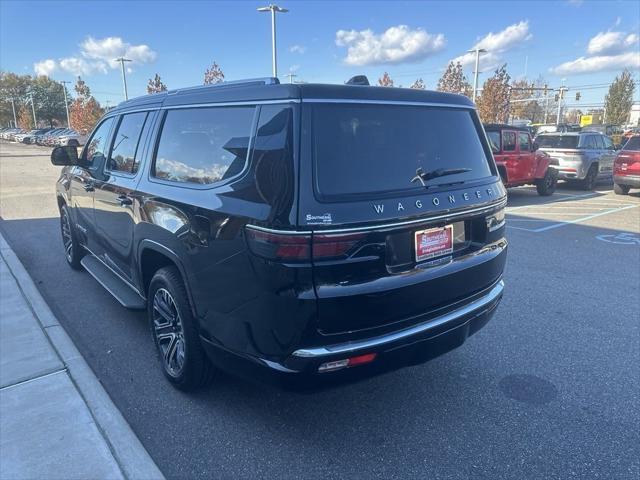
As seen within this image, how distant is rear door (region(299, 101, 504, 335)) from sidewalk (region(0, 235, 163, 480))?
56.0 inches

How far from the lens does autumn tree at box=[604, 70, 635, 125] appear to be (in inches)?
2095

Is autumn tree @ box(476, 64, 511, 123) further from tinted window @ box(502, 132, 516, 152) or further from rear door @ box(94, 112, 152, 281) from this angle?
rear door @ box(94, 112, 152, 281)

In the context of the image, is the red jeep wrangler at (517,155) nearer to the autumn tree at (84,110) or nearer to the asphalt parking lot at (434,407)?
the asphalt parking lot at (434,407)

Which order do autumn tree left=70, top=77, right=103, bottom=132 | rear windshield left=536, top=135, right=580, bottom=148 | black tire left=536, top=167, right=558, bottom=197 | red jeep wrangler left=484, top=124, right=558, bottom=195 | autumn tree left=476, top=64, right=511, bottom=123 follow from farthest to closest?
autumn tree left=70, top=77, right=103, bottom=132 < autumn tree left=476, top=64, right=511, bottom=123 < rear windshield left=536, top=135, right=580, bottom=148 < black tire left=536, top=167, right=558, bottom=197 < red jeep wrangler left=484, top=124, right=558, bottom=195

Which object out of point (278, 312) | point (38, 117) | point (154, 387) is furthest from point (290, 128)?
point (38, 117)

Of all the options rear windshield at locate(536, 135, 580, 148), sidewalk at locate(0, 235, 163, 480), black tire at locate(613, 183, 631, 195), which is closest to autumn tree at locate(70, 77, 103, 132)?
rear windshield at locate(536, 135, 580, 148)

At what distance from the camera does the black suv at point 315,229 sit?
2.26 metres

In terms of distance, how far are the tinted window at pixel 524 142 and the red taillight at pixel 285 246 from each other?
1170 cm

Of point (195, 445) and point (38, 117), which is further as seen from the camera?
point (38, 117)

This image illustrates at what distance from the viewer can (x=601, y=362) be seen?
146 inches

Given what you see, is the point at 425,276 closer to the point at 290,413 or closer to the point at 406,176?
the point at 406,176

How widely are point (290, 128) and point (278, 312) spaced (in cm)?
91

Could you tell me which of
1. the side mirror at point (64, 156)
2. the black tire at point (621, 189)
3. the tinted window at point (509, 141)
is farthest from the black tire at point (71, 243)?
the black tire at point (621, 189)

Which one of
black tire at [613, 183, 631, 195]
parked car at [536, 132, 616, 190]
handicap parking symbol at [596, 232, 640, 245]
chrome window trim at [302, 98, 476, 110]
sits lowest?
handicap parking symbol at [596, 232, 640, 245]
